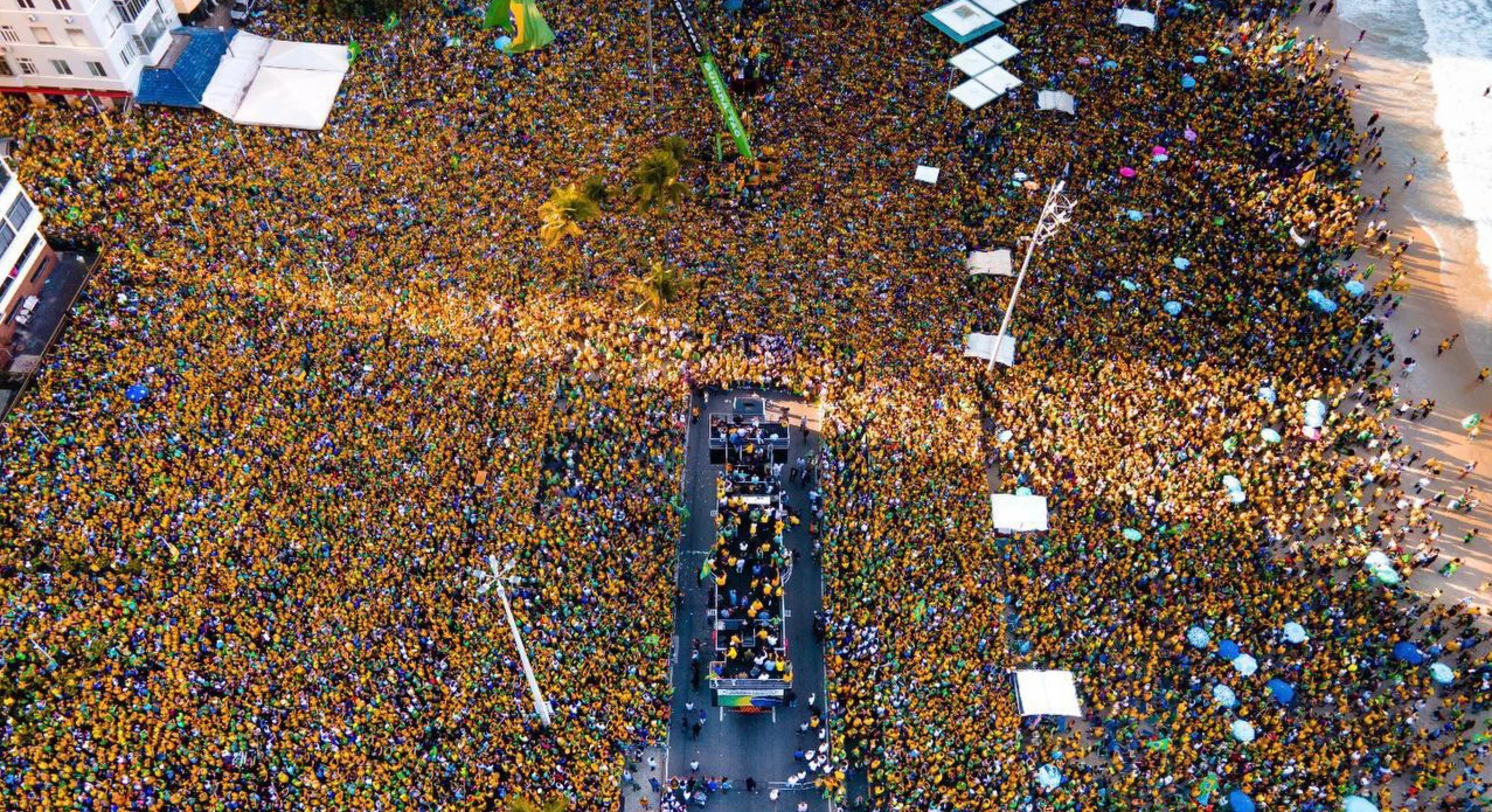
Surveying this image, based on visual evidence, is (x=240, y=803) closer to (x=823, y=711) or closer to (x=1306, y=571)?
(x=823, y=711)

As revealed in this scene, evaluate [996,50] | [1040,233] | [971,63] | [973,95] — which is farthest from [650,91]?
[1040,233]

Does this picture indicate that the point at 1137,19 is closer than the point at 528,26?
No

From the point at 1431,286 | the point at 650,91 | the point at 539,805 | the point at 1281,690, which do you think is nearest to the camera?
the point at 539,805

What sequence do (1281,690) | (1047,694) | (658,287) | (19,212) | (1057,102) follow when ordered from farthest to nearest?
(1057,102) < (658,287) < (19,212) < (1281,690) < (1047,694)

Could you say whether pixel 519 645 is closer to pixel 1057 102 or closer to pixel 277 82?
pixel 277 82

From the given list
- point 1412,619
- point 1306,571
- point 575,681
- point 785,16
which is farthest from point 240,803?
point 785,16

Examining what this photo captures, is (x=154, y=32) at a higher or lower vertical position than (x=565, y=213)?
higher

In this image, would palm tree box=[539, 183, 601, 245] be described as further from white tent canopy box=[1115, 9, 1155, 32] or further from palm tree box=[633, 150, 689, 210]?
white tent canopy box=[1115, 9, 1155, 32]
